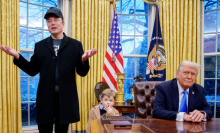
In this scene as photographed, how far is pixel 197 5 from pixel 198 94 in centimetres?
311

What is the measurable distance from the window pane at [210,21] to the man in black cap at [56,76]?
3.78 metres

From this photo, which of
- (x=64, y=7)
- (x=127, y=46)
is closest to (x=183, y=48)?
(x=127, y=46)

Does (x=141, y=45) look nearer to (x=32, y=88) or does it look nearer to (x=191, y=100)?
(x=32, y=88)

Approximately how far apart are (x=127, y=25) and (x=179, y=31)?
1.15 m

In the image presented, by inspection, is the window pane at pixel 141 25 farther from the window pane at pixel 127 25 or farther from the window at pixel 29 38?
the window at pixel 29 38

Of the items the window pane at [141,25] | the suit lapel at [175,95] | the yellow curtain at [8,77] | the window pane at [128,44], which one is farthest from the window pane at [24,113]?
the suit lapel at [175,95]

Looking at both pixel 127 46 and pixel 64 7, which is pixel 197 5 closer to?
pixel 127 46

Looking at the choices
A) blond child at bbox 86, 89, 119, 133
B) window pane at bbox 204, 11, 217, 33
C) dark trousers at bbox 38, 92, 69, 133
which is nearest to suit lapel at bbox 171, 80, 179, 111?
blond child at bbox 86, 89, 119, 133

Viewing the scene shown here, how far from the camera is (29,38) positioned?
390 centimetres

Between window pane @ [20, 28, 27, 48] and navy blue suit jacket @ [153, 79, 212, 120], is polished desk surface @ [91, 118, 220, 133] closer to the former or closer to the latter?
navy blue suit jacket @ [153, 79, 212, 120]

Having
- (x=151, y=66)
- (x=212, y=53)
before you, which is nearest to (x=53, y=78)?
(x=151, y=66)

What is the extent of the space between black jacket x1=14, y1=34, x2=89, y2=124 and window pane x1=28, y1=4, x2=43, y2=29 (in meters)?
2.57

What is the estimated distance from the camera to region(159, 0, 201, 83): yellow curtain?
4305mm

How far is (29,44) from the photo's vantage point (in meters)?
3.89
